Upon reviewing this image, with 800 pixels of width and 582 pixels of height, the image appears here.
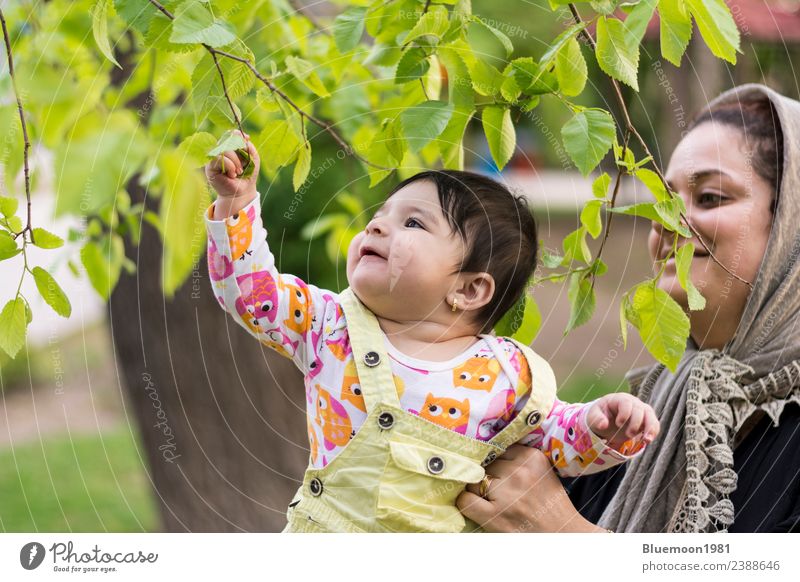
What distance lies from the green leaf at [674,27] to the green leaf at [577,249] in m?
0.19

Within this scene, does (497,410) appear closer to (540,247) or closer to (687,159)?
(540,247)

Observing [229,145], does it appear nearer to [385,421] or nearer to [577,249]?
[385,421]

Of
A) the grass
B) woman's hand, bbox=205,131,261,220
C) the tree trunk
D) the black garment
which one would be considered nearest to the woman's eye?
the black garment

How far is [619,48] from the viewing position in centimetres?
80

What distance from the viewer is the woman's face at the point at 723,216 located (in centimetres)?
112

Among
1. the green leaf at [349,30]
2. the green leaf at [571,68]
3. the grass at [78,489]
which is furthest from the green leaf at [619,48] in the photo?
the grass at [78,489]

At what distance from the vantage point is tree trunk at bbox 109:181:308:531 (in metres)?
1.70

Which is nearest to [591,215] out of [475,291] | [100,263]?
[475,291]

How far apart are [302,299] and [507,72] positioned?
0.89ft

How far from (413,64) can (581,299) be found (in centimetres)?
27

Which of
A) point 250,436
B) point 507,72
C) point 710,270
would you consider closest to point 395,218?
point 507,72

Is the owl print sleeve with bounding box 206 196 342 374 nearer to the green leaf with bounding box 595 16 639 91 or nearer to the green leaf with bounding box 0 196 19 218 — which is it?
the green leaf with bounding box 0 196 19 218

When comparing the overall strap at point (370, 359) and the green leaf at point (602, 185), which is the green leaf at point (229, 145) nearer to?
→ the overall strap at point (370, 359)

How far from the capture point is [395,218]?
2.91ft
